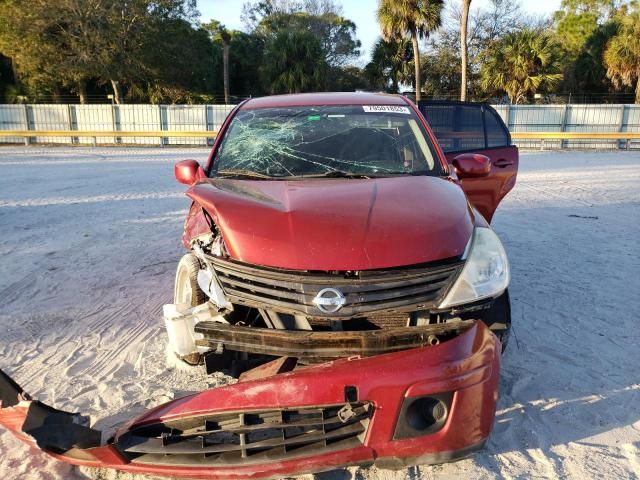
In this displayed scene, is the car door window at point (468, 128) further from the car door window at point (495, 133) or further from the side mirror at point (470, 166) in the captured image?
the side mirror at point (470, 166)

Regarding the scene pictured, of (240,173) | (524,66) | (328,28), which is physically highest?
(328,28)

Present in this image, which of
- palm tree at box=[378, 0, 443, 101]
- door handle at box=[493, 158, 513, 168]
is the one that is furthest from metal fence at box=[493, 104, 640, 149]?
door handle at box=[493, 158, 513, 168]

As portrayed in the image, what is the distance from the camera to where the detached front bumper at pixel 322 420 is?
2076 millimetres

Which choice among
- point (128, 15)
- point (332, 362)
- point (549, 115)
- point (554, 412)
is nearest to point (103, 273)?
point (332, 362)

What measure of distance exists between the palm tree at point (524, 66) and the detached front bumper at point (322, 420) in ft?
96.9

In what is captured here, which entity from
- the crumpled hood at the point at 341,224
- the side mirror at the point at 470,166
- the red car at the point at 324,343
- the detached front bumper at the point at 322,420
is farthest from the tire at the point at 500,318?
the side mirror at the point at 470,166

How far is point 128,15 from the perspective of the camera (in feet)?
93.4

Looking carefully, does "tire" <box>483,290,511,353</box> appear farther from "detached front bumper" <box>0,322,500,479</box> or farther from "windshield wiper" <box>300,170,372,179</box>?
"windshield wiper" <box>300,170,372,179</box>

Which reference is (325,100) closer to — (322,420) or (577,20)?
(322,420)

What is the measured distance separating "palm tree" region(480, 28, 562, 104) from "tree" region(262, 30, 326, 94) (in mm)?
10165

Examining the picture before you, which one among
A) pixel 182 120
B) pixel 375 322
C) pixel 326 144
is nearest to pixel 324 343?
pixel 375 322

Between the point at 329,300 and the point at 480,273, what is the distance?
2.42 ft

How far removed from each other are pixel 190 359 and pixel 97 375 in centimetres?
94

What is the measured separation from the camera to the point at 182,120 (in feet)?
81.6
